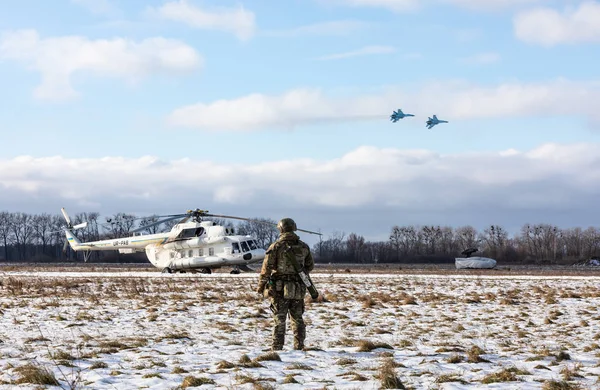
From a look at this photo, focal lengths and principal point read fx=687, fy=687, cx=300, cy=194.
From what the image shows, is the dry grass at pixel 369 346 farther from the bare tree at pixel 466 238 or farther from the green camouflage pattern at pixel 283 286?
the bare tree at pixel 466 238

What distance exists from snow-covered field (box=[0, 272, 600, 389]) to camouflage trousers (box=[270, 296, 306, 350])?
10.3 inches

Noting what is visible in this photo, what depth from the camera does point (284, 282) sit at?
37.1 feet

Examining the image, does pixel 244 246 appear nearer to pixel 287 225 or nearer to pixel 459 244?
pixel 287 225

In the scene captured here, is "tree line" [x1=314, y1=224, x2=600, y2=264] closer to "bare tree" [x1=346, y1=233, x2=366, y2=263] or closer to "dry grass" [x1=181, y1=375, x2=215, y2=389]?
"bare tree" [x1=346, y1=233, x2=366, y2=263]

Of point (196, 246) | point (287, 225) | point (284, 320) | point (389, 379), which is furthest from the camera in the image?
point (196, 246)

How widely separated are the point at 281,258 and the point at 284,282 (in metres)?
0.40

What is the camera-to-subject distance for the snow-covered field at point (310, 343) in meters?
8.53

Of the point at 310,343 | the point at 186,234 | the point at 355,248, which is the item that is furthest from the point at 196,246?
the point at 355,248

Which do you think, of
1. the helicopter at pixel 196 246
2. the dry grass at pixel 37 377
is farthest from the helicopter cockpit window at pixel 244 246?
the dry grass at pixel 37 377

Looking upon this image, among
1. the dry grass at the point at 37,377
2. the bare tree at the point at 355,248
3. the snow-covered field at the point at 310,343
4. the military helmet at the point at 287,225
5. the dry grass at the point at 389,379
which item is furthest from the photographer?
the bare tree at the point at 355,248

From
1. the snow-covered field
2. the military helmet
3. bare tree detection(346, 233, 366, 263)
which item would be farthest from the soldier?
bare tree detection(346, 233, 366, 263)

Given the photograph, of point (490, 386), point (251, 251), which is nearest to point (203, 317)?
point (490, 386)

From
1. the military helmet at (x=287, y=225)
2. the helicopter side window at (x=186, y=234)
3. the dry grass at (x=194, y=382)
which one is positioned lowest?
the dry grass at (x=194, y=382)

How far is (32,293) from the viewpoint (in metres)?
22.9
